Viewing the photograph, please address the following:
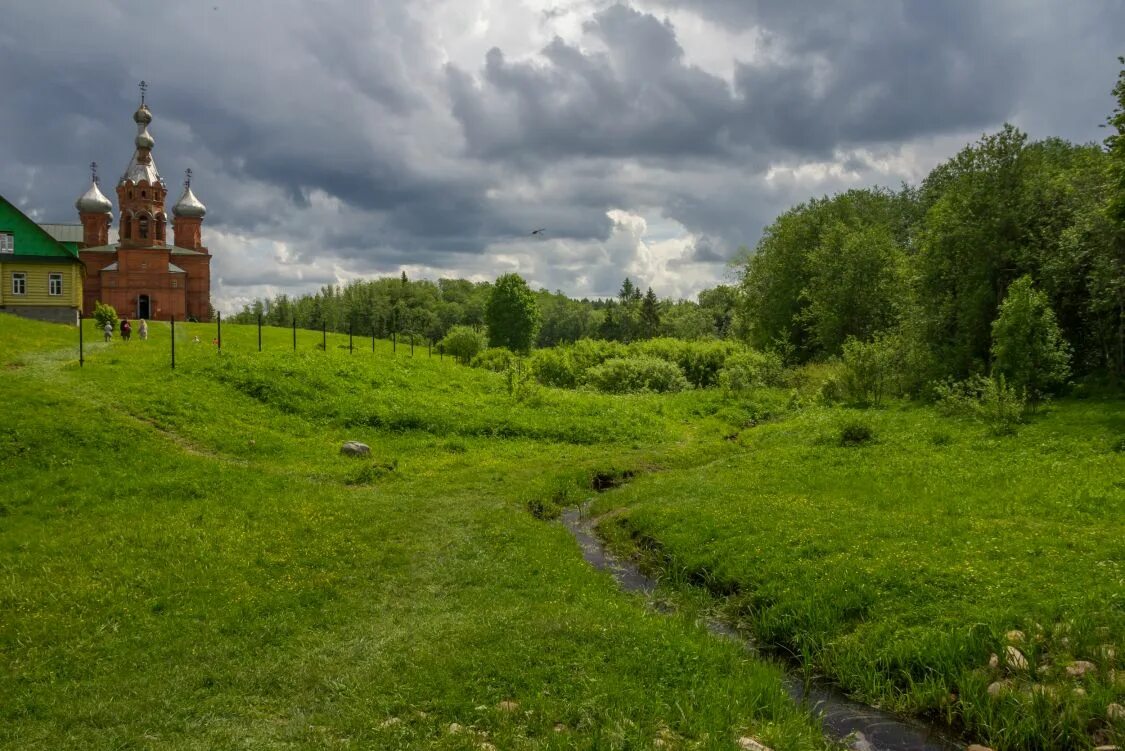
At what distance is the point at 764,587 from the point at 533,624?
5066 millimetres

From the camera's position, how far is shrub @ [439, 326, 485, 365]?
6212cm

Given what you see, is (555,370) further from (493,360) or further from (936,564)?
(936,564)

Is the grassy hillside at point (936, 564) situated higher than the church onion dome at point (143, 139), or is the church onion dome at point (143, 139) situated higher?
the church onion dome at point (143, 139)

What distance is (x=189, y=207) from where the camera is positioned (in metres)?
97.2

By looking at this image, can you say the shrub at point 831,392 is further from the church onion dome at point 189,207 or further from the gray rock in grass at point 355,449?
the church onion dome at point 189,207

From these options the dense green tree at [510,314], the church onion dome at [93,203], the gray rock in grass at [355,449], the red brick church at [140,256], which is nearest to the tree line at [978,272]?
the gray rock in grass at [355,449]

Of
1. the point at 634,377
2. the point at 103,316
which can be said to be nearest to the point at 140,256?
the point at 103,316

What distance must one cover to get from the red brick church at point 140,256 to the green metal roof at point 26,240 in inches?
605

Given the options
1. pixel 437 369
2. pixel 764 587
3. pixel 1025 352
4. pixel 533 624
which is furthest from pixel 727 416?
pixel 533 624

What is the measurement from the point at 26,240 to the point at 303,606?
2404 inches

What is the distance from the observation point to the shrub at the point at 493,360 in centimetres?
5825

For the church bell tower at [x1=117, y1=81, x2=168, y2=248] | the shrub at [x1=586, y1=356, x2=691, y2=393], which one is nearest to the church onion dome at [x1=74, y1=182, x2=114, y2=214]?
the church bell tower at [x1=117, y1=81, x2=168, y2=248]

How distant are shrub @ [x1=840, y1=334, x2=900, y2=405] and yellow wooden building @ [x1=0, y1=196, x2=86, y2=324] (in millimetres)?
59880

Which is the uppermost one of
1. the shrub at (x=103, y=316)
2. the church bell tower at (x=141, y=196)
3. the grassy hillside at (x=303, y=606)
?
the church bell tower at (x=141, y=196)
